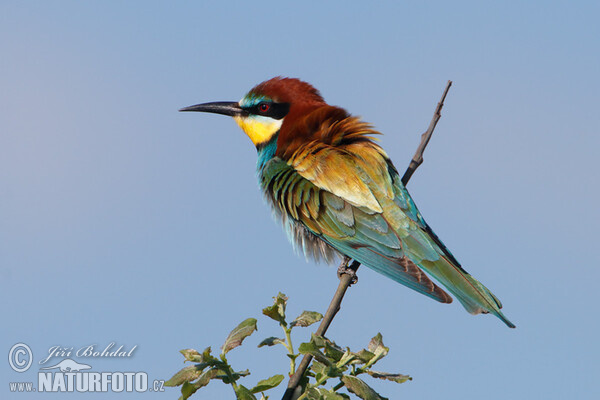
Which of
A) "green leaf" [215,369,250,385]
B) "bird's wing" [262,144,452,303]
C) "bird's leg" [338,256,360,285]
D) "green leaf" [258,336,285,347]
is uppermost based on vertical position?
"bird's wing" [262,144,452,303]

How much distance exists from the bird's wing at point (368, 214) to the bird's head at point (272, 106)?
46 cm

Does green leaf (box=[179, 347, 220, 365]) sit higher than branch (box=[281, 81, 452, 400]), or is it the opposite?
branch (box=[281, 81, 452, 400])

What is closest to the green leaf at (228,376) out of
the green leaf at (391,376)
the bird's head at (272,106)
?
the green leaf at (391,376)

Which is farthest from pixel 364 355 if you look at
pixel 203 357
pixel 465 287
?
pixel 465 287

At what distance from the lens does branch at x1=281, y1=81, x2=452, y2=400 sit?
1297 millimetres

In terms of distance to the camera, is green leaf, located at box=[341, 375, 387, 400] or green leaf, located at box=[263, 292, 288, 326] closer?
green leaf, located at box=[341, 375, 387, 400]

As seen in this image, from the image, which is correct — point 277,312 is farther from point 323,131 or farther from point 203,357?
point 323,131

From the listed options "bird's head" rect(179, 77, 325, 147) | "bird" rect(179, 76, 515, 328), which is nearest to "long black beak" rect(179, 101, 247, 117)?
"bird's head" rect(179, 77, 325, 147)

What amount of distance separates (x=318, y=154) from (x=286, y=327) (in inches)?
65.2

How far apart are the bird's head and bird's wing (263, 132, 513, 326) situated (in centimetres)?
46

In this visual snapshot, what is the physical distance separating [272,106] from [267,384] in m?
2.45

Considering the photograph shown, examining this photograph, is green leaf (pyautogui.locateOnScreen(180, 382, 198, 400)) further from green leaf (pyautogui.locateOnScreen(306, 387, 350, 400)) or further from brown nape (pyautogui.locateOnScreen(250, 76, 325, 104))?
brown nape (pyautogui.locateOnScreen(250, 76, 325, 104))

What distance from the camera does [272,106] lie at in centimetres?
359

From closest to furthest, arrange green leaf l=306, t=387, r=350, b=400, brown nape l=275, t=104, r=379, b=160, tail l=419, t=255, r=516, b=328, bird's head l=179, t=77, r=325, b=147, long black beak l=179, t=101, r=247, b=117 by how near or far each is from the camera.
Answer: green leaf l=306, t=387, r=350, b=400
tail l=419, t=255, r=516, b=328
brown nape l=275, t=104, r=379, b=160
bird's head l=179, t=77, r=325, b=147
long black beak l=179, t=101, r=247, b=117
